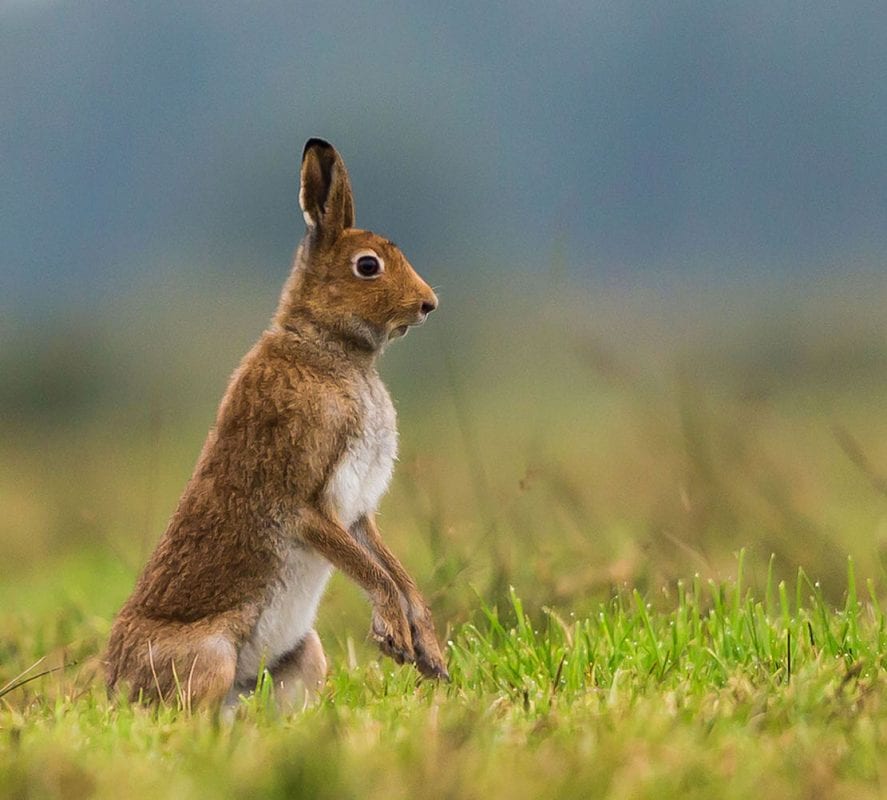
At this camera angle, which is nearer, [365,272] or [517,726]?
[517,726]

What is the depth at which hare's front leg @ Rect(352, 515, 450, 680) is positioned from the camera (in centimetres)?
577

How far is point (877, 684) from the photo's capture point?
4.88 meters

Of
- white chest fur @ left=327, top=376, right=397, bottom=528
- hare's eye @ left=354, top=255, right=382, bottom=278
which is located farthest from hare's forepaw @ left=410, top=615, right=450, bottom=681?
hare's eye @ left=354, top=255, right=382, bottom=278

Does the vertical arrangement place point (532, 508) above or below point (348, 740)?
below

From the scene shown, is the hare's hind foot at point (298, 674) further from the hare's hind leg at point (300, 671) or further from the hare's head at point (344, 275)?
the hare's head at point (344, 275)

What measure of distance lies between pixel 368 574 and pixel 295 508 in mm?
388

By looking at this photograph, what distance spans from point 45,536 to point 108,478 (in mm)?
630

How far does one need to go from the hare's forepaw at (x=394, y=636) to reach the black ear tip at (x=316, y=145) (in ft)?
6.17

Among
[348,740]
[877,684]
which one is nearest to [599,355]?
[877,684]

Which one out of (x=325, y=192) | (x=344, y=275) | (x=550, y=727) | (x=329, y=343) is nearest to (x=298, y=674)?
(x=329, y=343)

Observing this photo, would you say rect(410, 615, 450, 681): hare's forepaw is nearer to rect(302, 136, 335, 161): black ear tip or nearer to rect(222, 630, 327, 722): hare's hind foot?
rect(222, 630, 327, 722): hare's hind foot

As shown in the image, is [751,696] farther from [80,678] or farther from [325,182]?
[80,678]

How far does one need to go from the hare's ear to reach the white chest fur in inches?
26.8

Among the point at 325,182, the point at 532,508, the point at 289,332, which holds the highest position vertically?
the point at 325,182
